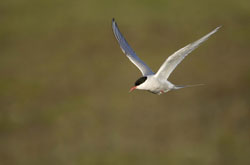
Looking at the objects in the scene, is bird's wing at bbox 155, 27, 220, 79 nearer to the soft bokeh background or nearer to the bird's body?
the bird's body

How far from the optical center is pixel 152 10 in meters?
16.3

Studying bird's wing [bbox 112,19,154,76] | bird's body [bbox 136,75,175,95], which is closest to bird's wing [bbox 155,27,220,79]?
bird's body [bbox 136,75,175,95]

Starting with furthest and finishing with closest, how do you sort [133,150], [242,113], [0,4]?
1. [0,4]
2. [242,113]
3. [133,150]

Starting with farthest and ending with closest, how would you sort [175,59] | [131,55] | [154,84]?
[131,55] → [154,84] → [175,59]

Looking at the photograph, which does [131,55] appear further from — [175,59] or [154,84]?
[175,59]

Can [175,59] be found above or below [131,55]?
below

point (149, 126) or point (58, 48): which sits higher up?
point (58, 48)

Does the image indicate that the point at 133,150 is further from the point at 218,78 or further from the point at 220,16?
the point at 220,16

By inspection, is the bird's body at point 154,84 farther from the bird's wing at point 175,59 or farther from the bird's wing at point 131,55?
the bird's wing at point 131,55

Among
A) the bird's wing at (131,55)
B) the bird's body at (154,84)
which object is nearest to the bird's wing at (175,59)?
the bird's body at (154,84)

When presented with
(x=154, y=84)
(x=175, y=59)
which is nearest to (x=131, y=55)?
(x=154, y=84)

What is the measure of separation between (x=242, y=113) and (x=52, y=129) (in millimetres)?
4414

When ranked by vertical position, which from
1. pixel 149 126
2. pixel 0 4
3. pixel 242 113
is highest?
pixel 0 4

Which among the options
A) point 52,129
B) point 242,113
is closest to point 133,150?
point 52,129
